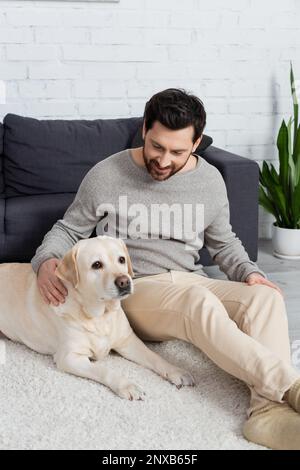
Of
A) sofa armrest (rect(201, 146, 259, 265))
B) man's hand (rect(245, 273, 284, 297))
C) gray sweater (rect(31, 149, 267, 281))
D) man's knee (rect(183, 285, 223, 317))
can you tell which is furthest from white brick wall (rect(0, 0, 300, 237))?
man's knee (rect(183, 285, 223, 317))

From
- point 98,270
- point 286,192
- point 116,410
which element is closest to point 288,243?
point 286,192

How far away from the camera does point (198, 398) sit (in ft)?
6.28

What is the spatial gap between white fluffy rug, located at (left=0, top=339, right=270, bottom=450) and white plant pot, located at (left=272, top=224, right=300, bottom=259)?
1459 mm

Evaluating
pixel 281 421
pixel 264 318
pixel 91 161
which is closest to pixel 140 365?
pixel 264 318

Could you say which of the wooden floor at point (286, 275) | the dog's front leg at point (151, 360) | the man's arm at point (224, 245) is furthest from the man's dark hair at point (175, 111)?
the wooden floor at point (286, 275)

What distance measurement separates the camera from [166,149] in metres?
2.02

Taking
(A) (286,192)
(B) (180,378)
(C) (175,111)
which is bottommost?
(B) (180,378)

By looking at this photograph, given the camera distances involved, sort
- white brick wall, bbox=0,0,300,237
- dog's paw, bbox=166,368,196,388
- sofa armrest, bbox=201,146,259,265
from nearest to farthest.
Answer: dog's paw, bbox=166,368,196,388
sofa armrest, bbox=201,146,259,265
white brick wall, bbox=0,0,300,237

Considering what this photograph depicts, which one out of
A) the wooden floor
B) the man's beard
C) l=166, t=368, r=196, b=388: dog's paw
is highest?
the man's beard

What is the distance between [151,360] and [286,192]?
1.65 metres

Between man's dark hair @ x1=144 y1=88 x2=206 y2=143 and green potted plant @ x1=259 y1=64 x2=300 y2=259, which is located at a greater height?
man's dark hair @ x1=144 y1=88 x2=206 y2=143

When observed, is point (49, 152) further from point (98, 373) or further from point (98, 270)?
point (98, 373)

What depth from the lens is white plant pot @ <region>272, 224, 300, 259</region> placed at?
136 inches

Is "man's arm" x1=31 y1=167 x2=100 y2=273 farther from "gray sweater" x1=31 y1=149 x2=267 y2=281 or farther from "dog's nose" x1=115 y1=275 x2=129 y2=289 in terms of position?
"dog's nose" x1=115 y1=275 x2=129 y2=289
